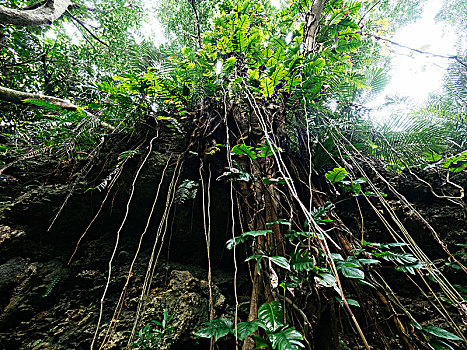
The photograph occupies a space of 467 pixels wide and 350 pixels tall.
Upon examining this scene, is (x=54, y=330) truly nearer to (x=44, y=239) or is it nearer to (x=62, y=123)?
(x=44, y=239)

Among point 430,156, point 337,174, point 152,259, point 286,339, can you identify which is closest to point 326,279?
point 286,339

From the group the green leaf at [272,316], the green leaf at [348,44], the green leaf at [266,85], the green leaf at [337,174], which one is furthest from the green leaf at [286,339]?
the green leaf at [348,44]

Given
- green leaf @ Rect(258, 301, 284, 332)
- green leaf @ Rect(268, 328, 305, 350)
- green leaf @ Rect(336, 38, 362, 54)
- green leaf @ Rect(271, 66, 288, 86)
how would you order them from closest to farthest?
green leaf @ Rect(268, 328, 305, 350)
green leaf @ Rect(258, 301, 284, 332)
green leaf @ Rect(271, 66, 288, 86)
green leaf @ Rect(336, 38, 362, 54)

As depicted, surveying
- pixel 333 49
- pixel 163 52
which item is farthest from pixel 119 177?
pixel 333 49

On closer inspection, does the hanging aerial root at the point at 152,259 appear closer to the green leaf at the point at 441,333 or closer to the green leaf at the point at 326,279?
the green leaf at the point at 326,279

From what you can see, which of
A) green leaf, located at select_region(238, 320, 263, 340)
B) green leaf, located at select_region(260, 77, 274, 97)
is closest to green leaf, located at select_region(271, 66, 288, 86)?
green leaf, located at select_region(260, 77, 274, 97)

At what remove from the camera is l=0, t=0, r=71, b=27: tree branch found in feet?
5.76

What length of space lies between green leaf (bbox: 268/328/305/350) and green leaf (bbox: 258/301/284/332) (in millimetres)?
35

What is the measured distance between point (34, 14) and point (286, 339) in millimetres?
3555

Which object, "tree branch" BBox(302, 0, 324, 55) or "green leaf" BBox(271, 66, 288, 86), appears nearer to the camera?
"green leaf" BBox(271, 66, 288, 86)

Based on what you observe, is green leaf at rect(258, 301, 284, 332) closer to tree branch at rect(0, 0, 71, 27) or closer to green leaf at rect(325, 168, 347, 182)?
green leaf at rect(325, 168, 347, 182)

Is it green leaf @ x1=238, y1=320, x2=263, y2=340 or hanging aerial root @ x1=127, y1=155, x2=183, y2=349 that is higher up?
hanging aerial root @ x1=127, y1=155, x2=183, y2=349

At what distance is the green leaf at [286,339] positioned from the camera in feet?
1.89

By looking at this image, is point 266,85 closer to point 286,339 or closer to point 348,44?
point 348,44
